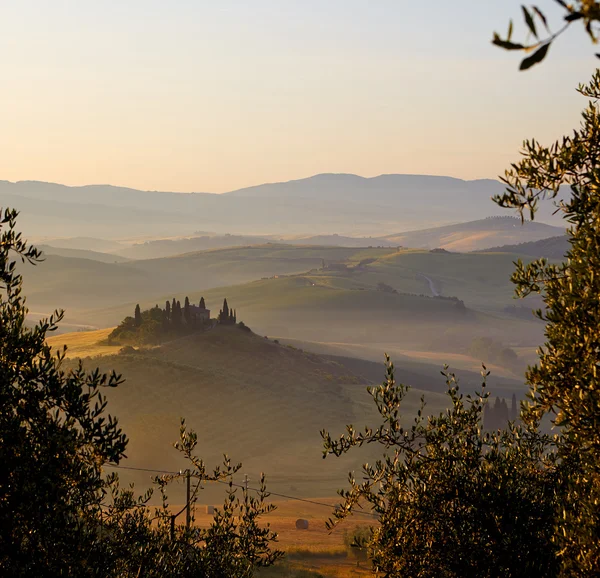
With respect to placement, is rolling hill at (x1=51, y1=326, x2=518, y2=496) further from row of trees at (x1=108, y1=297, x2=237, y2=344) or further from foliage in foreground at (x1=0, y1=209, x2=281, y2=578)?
foliage in foreground at (x1=0, y1=209, x2=281, y2=578)

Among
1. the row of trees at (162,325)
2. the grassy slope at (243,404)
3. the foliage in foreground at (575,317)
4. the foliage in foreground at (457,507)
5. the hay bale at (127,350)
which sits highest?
the foliage in foreground at (575,317)

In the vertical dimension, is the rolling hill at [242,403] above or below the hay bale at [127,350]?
below

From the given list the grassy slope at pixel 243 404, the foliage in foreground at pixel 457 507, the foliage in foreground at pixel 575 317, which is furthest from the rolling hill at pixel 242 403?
the foliage in foreground at pixel 575 317

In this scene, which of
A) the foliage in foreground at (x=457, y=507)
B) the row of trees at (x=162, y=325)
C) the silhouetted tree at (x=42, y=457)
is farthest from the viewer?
the row of trees at (x=162, y=325)

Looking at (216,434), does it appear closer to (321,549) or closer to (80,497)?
(321,549)

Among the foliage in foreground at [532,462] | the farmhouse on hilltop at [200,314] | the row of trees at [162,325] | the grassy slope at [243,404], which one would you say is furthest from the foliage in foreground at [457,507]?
the farmhouse on hilltop at [200,314]

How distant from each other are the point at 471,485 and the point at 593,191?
669 centimetres

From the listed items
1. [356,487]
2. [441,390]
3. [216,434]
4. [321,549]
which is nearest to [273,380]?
[216,434]

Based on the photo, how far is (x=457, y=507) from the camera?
15.2 m

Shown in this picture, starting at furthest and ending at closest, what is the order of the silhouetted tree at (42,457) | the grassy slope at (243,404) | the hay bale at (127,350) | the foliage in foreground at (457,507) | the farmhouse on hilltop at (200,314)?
the farmhouse on hilltop at (200,314), the hay bale at (127,350), the grassy slope at (243,404), the foliage in foreground at (457,507), the silhouetted tree at (42,457)

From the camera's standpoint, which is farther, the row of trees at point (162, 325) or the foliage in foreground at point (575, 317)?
the row of trees at point (162, 325)

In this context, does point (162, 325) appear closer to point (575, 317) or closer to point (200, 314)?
point (200, 314)

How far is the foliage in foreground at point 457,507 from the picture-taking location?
1419 cm

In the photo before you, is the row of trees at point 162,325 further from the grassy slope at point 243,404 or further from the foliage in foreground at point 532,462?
the foliage in foreground at point 532,462
